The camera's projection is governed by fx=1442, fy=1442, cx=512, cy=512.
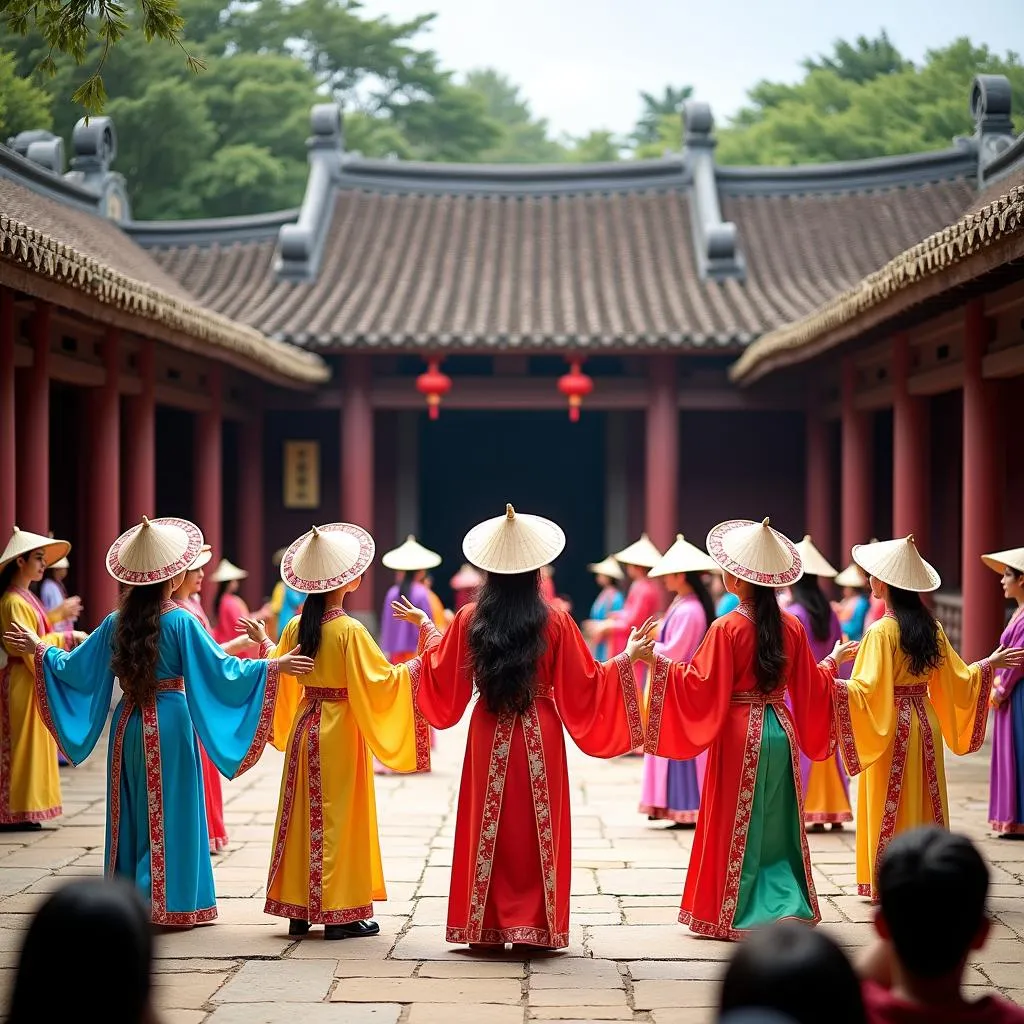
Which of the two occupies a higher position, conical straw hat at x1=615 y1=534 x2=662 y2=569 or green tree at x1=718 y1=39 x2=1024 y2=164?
green tree at x1=718 y1=39 x2=1024 y2=164

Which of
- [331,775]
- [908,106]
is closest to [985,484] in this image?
[331,775]

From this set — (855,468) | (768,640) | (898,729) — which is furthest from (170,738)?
(855,468)

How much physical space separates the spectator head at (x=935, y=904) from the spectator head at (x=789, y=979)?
40cm

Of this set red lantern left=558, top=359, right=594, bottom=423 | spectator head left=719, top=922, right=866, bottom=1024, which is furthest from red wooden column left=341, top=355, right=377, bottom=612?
spectator head left=719, top=922, right=866, bottom=1024

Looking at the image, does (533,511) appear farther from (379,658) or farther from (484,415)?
(379,658)

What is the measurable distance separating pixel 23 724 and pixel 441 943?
3136mm

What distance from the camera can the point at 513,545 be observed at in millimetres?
5184

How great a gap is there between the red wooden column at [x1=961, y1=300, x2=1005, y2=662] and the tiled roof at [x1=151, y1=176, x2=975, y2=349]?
433cm

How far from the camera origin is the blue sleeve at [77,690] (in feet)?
18.2

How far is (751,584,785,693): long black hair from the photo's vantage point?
5258 millimetres

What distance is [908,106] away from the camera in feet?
88.4

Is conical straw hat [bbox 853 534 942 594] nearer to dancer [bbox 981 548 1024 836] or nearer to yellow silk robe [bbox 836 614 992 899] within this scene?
yellow silk robe [bbox 836 614 992 899]

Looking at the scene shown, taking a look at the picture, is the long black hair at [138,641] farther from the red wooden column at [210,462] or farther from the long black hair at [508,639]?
the red wooden column at [210,462]

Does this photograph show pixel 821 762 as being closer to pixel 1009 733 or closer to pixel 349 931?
pixel 1009 733
